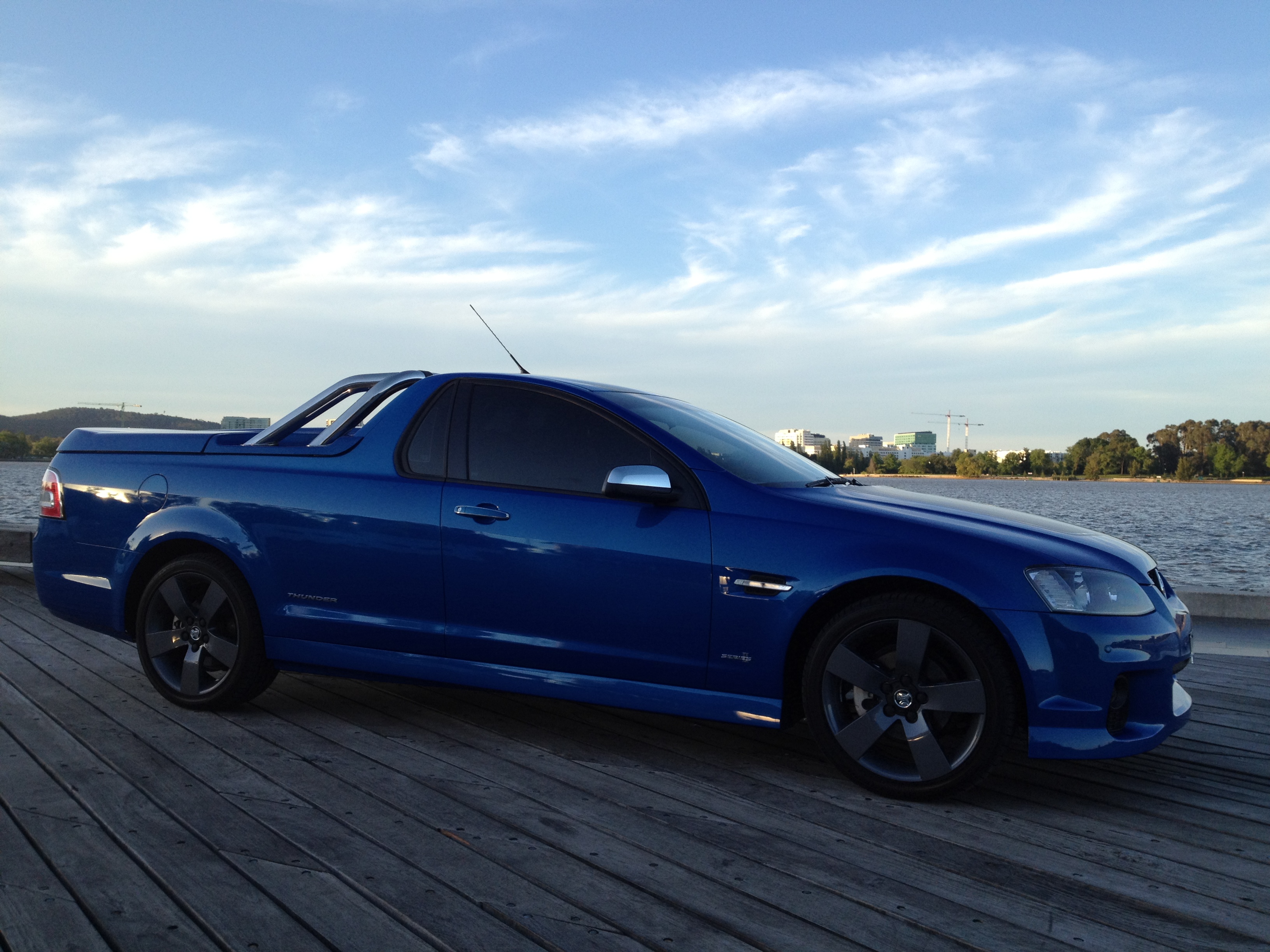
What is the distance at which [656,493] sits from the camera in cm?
341

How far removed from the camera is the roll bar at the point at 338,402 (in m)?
4.24

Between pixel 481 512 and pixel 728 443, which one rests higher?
pixel 728 443

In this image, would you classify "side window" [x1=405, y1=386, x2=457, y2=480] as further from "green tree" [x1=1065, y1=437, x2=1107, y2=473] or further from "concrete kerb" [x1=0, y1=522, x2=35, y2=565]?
"green tree" [x1=1065, y1=437, x2=1107, y2=473]

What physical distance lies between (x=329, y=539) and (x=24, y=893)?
5.93 ft

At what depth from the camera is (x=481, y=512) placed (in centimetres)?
370

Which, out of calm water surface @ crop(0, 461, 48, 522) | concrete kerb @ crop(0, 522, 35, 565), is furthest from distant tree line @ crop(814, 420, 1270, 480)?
concrete kerb @ crop(0, 522, 35, 565)

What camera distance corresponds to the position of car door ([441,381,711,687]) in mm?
3424

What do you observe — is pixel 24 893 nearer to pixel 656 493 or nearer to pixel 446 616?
pixel 446 616

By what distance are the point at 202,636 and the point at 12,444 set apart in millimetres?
64107

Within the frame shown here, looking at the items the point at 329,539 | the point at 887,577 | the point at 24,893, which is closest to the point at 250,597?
the point at 329,539

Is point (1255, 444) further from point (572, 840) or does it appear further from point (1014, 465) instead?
Result: point (572, 840)

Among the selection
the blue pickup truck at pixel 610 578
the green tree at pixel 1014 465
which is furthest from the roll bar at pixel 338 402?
the green tree at pixel 1014 465

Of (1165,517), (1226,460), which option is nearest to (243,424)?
(1165,517)

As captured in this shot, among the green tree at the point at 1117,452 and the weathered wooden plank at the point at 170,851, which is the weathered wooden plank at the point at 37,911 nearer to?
the weathered wooden plank at the point at 170,851
